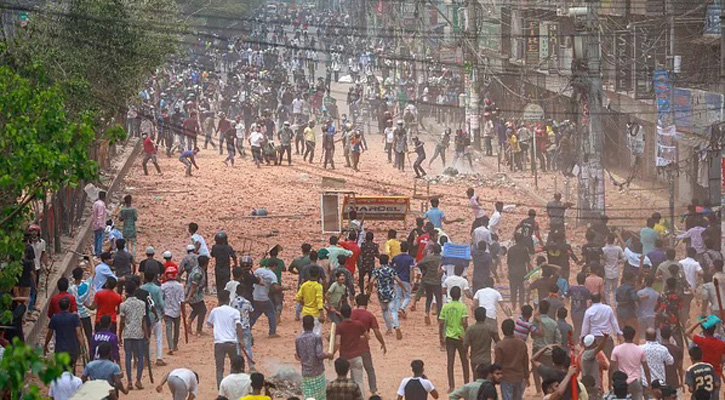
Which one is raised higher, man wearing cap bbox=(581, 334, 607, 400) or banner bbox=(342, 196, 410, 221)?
man wearing cap bbox=(581, 334, 607, 400)

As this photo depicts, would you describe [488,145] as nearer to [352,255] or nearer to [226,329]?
[352,255]

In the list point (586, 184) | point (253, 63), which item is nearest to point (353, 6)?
point (253, 63)

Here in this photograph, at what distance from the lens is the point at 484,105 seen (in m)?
46.6

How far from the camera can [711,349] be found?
14938 millimetres

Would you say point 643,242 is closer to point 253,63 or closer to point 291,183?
point 291,183

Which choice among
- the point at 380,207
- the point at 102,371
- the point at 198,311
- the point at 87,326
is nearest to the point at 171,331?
A: the point at 198,311

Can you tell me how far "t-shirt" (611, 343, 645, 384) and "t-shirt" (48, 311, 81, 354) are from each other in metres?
5.86

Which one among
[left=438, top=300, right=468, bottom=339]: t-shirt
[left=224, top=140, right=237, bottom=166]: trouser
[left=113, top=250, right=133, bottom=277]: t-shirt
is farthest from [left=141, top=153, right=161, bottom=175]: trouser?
[left=438, top=300, right=468, bottom=339]: t-shirt

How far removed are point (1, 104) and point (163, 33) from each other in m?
22.5

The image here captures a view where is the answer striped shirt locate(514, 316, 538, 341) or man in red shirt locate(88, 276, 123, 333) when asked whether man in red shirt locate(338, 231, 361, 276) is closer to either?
man in red shirt locate(88, 276, 123, 333)

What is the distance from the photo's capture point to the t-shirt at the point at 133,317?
16000 millimetres

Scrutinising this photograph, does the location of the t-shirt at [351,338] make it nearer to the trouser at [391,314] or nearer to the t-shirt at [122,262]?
the trouser at [391,314]

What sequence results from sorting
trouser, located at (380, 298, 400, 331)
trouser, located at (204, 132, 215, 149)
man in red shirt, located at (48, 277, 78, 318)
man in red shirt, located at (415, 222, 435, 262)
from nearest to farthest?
man in red shirt, located at (48, 277, 78, 318) < trouser, located at (380, 298, 400, 331) < man in red shirt, located at (415, 222, 435, 262) < trouser, located at (204, 132, 215, 149)

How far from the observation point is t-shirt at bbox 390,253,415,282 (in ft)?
64.8
